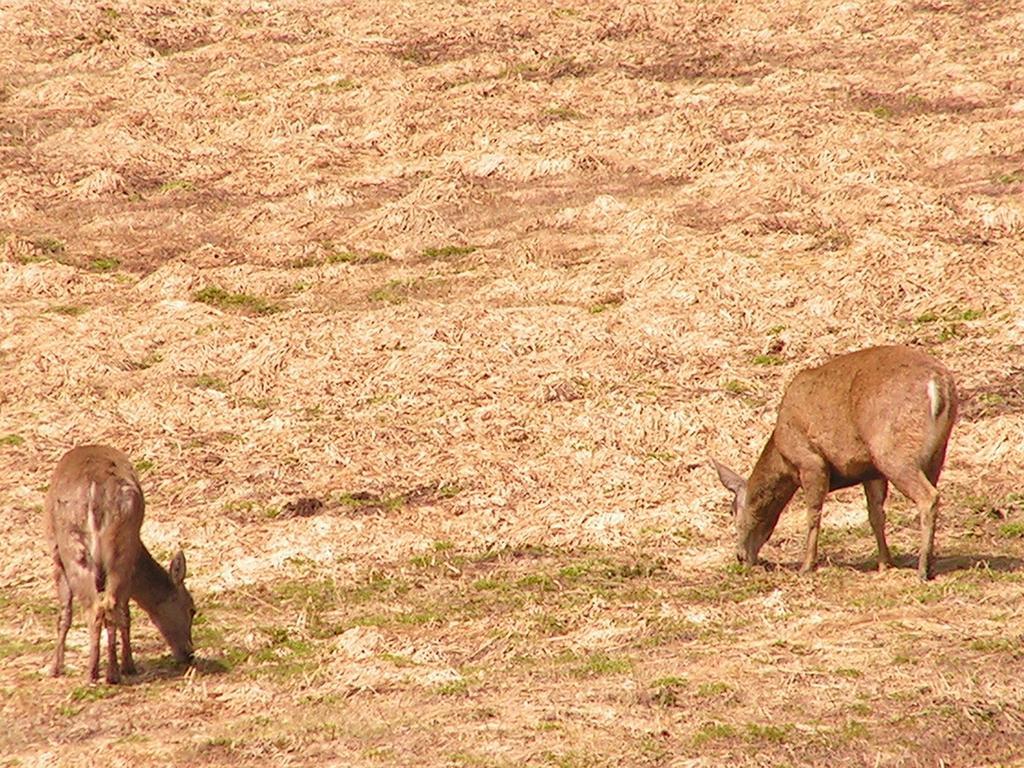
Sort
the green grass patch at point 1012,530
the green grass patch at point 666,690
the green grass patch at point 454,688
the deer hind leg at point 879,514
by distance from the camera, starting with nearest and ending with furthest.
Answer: the green grass patch at point 666,690
the green grass patch at point 454,688
the deer hind leg at point 879,514
the green grass patch at point 1012,530

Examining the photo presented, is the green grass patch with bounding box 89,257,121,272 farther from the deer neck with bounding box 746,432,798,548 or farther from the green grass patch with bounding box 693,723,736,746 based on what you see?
the green grass patch with bounding box 693,723,736,746

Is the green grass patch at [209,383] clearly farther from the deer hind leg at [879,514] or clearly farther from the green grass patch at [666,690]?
the green grass patch at [666,690]

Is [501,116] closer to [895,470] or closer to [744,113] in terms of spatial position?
[744,113]

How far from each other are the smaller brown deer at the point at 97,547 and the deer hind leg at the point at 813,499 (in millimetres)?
6701

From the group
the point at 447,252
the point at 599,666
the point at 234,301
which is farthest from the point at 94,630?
the point at 447,252

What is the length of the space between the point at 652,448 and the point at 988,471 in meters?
4.46

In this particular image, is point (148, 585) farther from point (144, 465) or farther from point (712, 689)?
point (144, 465)

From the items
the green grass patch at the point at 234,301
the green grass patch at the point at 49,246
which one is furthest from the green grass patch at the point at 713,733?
the green grass patch at the point at 49,246

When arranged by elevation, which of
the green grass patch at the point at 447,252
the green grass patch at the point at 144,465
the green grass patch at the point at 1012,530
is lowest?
the green grass patch at the point at 1012,530

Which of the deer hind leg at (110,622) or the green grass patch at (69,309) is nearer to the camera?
the deer hind leg at (110,622)

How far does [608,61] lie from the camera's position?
120ft

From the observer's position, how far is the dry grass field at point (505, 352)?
1184cm

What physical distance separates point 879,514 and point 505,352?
9.04 m

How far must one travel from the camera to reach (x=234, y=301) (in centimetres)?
2595
